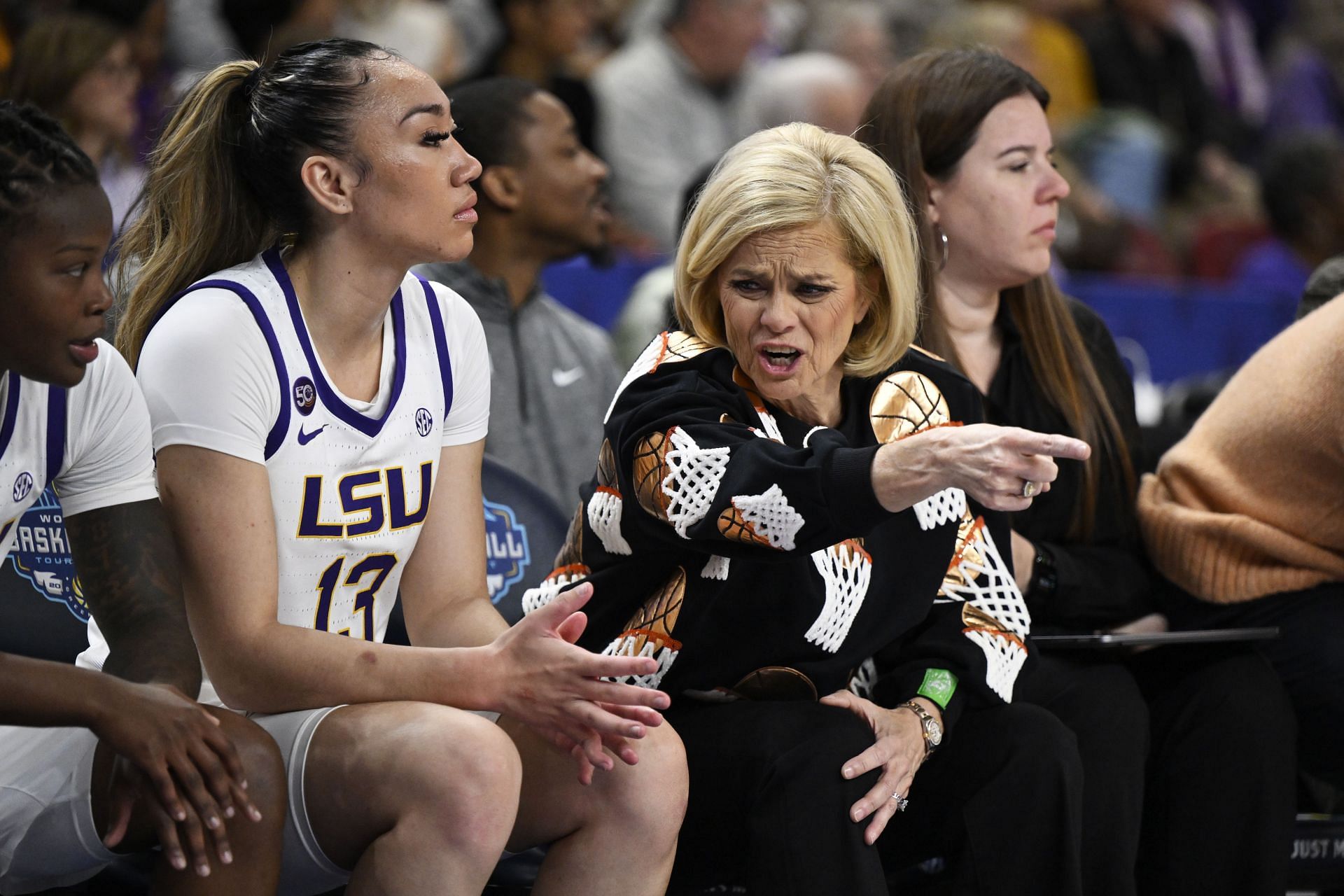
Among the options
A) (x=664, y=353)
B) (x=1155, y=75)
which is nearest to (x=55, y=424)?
(x=664, y=353)

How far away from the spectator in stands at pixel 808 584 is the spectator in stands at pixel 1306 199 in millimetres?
3586

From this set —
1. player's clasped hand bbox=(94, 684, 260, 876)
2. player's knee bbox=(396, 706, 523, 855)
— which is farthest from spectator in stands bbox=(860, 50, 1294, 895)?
player's clasped hand bbox=(94, 684, 260, 876)

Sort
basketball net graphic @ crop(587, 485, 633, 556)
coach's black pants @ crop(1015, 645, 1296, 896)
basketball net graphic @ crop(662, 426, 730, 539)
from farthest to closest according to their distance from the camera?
coach's black pants @ crop(1015, 645, 1296, 896)
basketball net graphic @ crop(587, 485, 633, 556)
basketball net graphic @ crop(662, 426, 730, 539)

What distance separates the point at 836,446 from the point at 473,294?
1.79 meters

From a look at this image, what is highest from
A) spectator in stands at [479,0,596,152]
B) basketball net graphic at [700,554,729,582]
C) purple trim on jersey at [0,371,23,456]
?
spectator in stands at [479,0,596,152]

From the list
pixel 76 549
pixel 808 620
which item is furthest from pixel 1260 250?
pixel 76 549

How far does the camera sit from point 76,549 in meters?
2.23

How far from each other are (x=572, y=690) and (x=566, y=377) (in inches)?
71.3

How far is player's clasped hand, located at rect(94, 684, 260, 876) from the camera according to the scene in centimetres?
196

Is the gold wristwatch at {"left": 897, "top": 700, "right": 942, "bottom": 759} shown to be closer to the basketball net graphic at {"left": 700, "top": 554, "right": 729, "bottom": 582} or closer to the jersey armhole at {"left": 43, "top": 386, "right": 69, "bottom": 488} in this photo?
the basketball net graphic at {"left": 700, "top": 554, "right": 729, "bottom": 582}

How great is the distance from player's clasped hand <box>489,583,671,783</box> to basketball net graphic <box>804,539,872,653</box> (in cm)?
36

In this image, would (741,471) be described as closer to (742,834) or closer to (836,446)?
(836,446)

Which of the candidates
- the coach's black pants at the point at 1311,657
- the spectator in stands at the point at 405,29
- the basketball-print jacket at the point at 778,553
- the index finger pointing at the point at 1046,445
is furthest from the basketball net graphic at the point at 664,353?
the spectator in stands at the point at 405,29

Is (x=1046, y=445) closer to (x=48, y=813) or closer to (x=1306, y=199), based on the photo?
(x=48, y=813)
